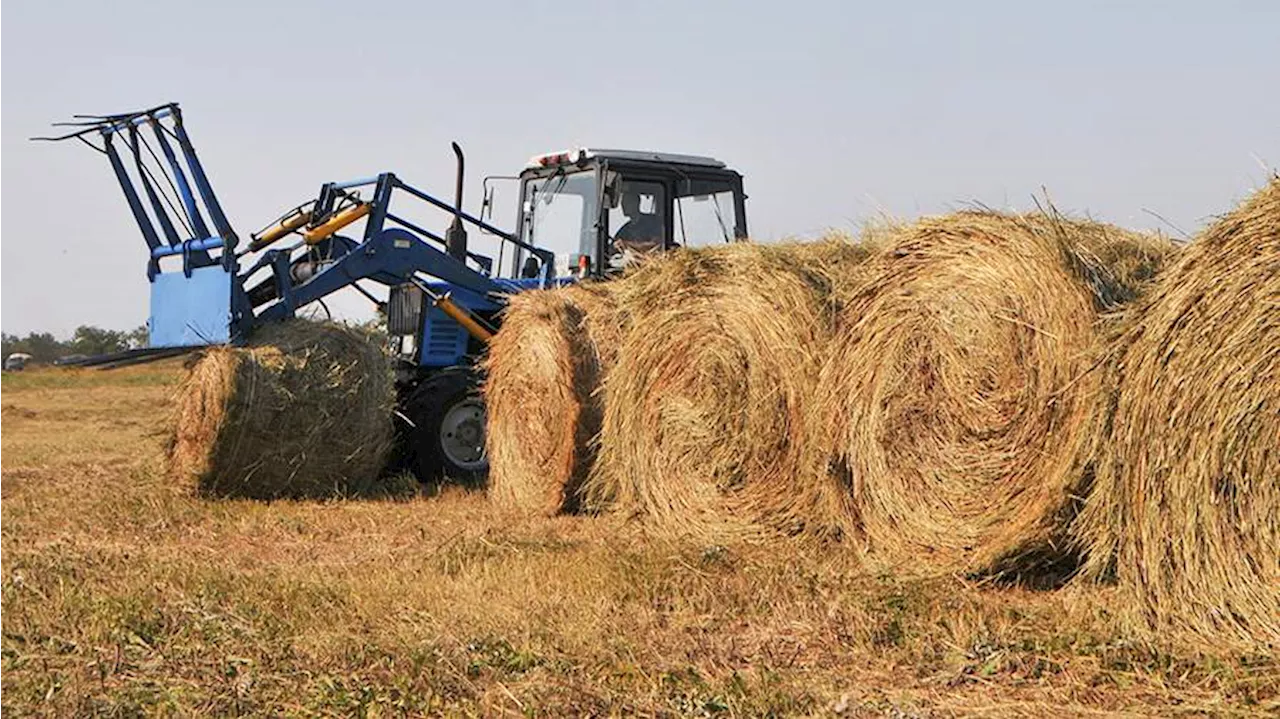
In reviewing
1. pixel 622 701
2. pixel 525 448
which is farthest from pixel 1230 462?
pixel 525 448

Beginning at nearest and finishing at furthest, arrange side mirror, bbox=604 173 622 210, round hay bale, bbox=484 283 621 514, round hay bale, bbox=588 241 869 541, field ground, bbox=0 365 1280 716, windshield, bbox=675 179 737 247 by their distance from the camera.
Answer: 1. field ground, bbox=0 365 1280 716
2. round hay bale, bbox=588 241 869 541
3. round hay bale, bbox=484 283 621 514
4. side mirror, bbox=604 173 622 210
5. windshield, bbox=675 179 737 247

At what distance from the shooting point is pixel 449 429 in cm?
1125

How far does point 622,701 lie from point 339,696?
861mm

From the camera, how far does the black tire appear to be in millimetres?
11133

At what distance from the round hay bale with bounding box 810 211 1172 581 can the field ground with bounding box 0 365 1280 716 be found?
0.93 feet

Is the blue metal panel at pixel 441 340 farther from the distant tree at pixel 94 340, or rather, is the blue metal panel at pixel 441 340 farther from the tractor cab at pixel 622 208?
the distant tree at pixel 94 340

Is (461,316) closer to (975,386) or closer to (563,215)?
(563,215)

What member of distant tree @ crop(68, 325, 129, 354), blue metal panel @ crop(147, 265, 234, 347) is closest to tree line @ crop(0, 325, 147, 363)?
distant tree @ crop(68, 325, 129, 354)

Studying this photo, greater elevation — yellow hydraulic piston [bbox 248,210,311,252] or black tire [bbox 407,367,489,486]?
yellow hydraulic piston [bbox 248,210,311,252]

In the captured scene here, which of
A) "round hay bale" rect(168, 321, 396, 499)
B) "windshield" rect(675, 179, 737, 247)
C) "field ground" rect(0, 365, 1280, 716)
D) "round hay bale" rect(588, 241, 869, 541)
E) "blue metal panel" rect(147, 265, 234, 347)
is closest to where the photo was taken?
"field ground" rect(0, 365, 1280, 716)

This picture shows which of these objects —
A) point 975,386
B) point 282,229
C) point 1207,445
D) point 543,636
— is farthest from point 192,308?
point 1207,445

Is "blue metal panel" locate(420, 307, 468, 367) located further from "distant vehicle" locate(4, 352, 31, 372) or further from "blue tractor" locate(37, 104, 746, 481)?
"distant vehicle" locate(4, 352, 31, 372)

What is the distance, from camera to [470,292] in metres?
11.4

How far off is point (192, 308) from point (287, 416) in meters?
1.29
